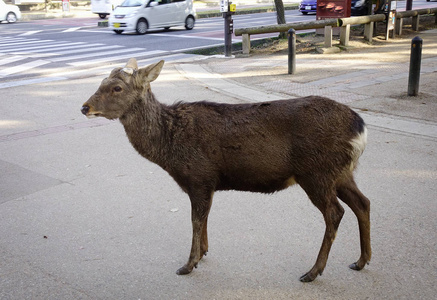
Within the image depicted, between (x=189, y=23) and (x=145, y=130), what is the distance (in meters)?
21.0

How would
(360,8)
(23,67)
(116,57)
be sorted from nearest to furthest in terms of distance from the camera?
(23,67)
(116,57)
(360,8)

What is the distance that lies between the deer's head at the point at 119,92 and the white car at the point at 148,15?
18624 mm

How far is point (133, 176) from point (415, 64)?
236 inches

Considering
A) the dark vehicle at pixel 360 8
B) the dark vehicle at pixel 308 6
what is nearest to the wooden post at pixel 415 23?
the dark vehicle at pixel 360 8

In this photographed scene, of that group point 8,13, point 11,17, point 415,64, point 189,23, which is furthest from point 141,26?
point 415,64

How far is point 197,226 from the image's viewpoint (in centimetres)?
396

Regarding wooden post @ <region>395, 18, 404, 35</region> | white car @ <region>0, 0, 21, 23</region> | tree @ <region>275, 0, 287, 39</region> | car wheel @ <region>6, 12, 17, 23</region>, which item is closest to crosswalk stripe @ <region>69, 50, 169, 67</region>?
tree @ <region>275, 0, 287, 39</region>

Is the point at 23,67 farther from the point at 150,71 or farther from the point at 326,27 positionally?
the point at 150,71

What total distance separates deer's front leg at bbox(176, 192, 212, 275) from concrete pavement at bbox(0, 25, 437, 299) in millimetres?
87

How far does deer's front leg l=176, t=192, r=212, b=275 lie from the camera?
389 cm

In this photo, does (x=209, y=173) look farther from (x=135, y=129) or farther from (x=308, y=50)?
(x=308, y=50)

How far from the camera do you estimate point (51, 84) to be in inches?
468

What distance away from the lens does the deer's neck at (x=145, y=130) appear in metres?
4.02

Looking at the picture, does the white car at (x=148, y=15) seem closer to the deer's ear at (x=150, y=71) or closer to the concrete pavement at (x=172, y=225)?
the concrete pavement at (x=172, y=225)
